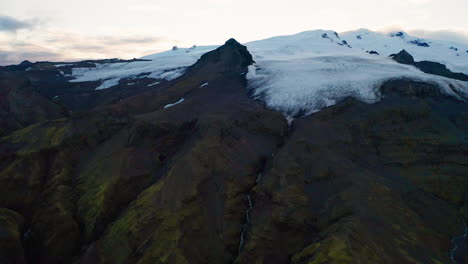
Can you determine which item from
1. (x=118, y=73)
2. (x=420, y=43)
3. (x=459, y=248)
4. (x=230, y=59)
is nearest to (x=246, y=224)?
(x=459, y=248)

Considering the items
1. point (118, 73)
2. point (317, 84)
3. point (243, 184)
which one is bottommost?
point (243, 184)

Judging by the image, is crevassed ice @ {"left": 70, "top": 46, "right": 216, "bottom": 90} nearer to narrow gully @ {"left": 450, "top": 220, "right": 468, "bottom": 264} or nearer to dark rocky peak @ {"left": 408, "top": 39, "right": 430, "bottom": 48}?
narrow gully @ {"left": 450, "top": 220, "right": 468, "bottom": 264}

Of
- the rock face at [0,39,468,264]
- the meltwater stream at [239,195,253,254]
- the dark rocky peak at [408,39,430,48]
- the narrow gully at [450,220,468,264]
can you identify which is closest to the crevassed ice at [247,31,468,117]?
the rock face at [0,39,468,264]

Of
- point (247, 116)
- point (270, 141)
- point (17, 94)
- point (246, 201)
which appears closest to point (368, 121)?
point (270, 141)

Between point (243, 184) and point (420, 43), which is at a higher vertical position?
point (243, 184)

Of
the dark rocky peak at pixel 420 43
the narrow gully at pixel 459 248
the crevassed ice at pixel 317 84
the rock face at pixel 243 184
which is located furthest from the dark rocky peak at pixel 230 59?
the dark rocky peak at pixel 420 43

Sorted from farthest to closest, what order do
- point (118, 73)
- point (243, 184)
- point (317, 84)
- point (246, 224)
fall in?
1. point (118, 73)
2. point (317, 84)
3. point (243, 184)
4. point (246, 224)

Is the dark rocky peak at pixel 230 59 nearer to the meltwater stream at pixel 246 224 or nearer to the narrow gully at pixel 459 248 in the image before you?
the meltwater stream at pixel 246 224

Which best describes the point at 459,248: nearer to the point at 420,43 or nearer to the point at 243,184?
the point at 243,184
